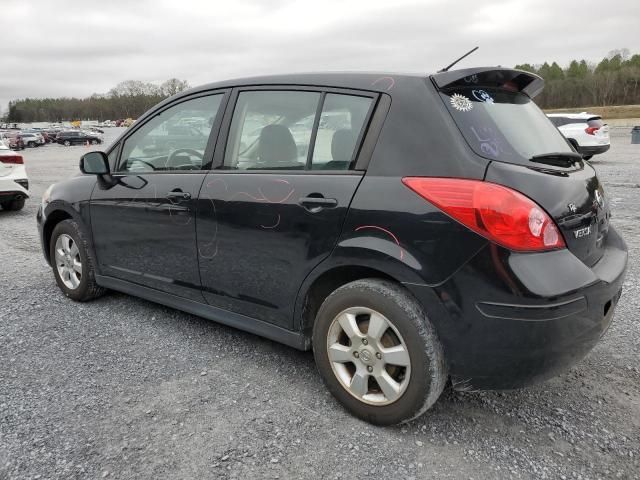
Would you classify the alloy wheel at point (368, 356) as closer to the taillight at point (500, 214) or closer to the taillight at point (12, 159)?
the taillight at point (500, 214)

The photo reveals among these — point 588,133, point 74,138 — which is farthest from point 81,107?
point 588,133

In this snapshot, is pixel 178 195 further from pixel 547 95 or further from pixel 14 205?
pixel 547 95

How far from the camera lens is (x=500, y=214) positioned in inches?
85.3

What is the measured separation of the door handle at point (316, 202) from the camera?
2582 millimetres

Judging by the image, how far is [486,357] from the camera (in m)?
2.26

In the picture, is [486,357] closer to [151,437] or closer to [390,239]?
[390,239]

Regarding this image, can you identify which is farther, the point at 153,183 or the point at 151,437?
the point at 153,183

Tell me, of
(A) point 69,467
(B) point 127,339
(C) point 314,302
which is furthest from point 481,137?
(B) point 127,339

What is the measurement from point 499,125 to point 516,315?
941 mm

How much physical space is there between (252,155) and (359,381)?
140 centimetres

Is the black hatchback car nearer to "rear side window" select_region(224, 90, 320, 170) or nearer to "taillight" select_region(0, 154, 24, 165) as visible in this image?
"rear side window" select_region(224, 90, 320, 170)

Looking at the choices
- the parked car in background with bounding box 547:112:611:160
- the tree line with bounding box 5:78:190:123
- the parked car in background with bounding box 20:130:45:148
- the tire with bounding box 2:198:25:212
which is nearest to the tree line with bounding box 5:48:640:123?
the tree line with bounding box 5:78:190:123

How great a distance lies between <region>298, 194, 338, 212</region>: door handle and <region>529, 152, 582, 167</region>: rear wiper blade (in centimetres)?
94

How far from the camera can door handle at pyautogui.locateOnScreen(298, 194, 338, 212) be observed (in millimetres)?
2582
